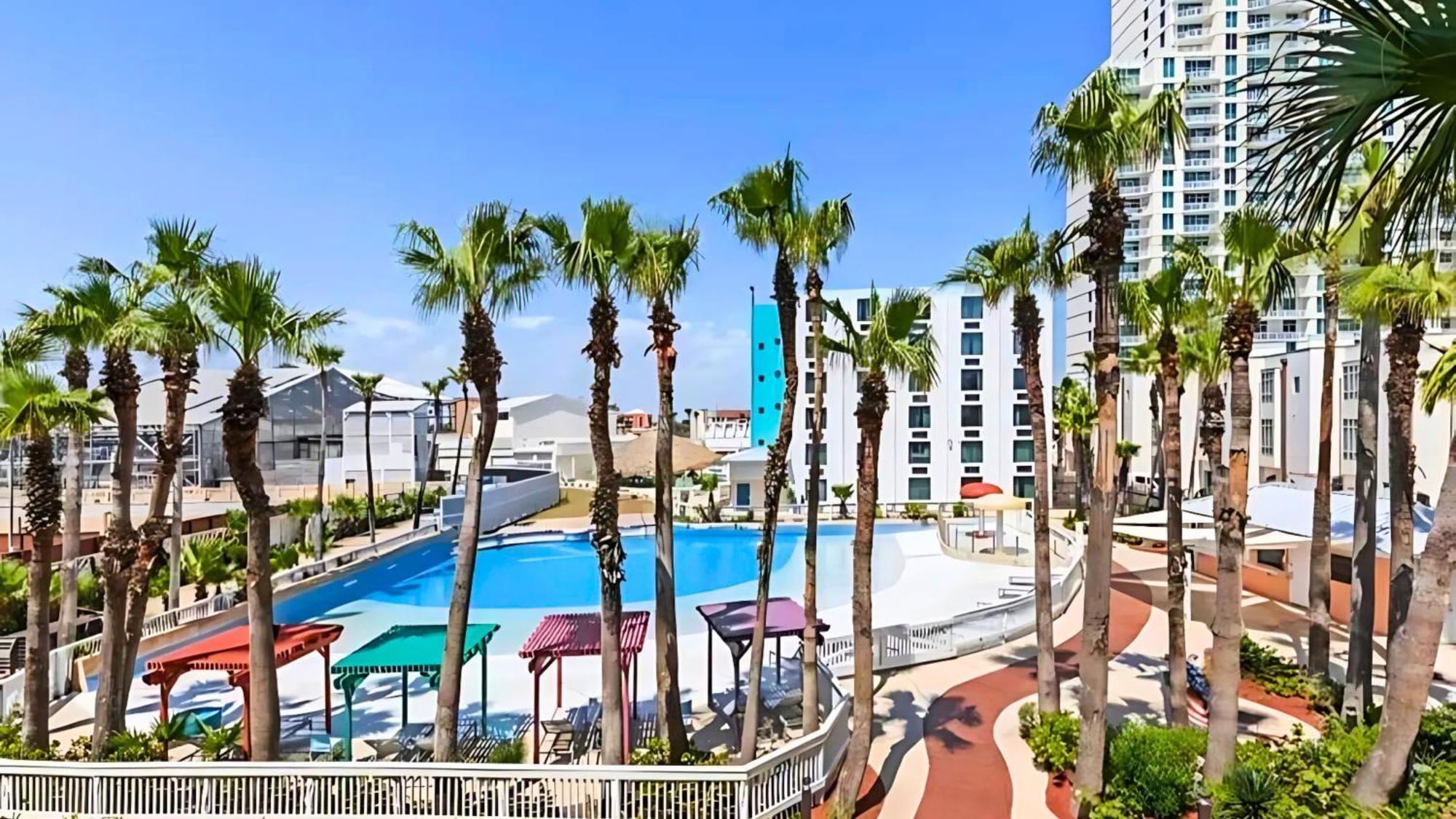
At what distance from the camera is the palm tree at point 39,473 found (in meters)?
9.10

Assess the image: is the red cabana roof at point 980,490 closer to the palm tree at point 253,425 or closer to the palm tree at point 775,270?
the palm tree at point 775,270

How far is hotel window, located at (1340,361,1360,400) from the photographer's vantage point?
2434 cm

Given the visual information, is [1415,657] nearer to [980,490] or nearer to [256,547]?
[256,547]

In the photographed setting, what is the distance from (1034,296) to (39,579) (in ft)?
45.9

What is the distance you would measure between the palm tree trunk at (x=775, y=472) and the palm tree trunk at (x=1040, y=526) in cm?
370

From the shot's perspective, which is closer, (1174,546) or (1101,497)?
(1101,497)

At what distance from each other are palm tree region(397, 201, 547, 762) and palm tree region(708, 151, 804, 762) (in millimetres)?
2705

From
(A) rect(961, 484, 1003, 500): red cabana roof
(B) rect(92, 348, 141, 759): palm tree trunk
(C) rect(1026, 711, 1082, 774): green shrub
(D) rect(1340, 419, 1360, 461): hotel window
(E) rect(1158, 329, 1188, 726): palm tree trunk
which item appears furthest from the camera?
(A) rect(961, 484, 1003, 500): red cabana roof

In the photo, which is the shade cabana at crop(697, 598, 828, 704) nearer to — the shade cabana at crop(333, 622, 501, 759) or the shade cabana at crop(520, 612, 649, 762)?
the shade cabana at crop(520, 612, 649, 762)

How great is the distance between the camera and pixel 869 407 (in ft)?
30.7

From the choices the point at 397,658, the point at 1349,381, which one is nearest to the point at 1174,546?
the point at 397,658

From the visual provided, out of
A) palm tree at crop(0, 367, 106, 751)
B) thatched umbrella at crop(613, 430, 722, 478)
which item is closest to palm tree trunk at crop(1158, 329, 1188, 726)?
thatched umbrella at crop(613, 430, 722, 478)

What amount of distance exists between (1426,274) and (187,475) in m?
42.8

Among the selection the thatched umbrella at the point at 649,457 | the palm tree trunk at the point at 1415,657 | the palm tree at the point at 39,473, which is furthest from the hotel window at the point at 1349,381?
the palm tree at the point at 39,473
